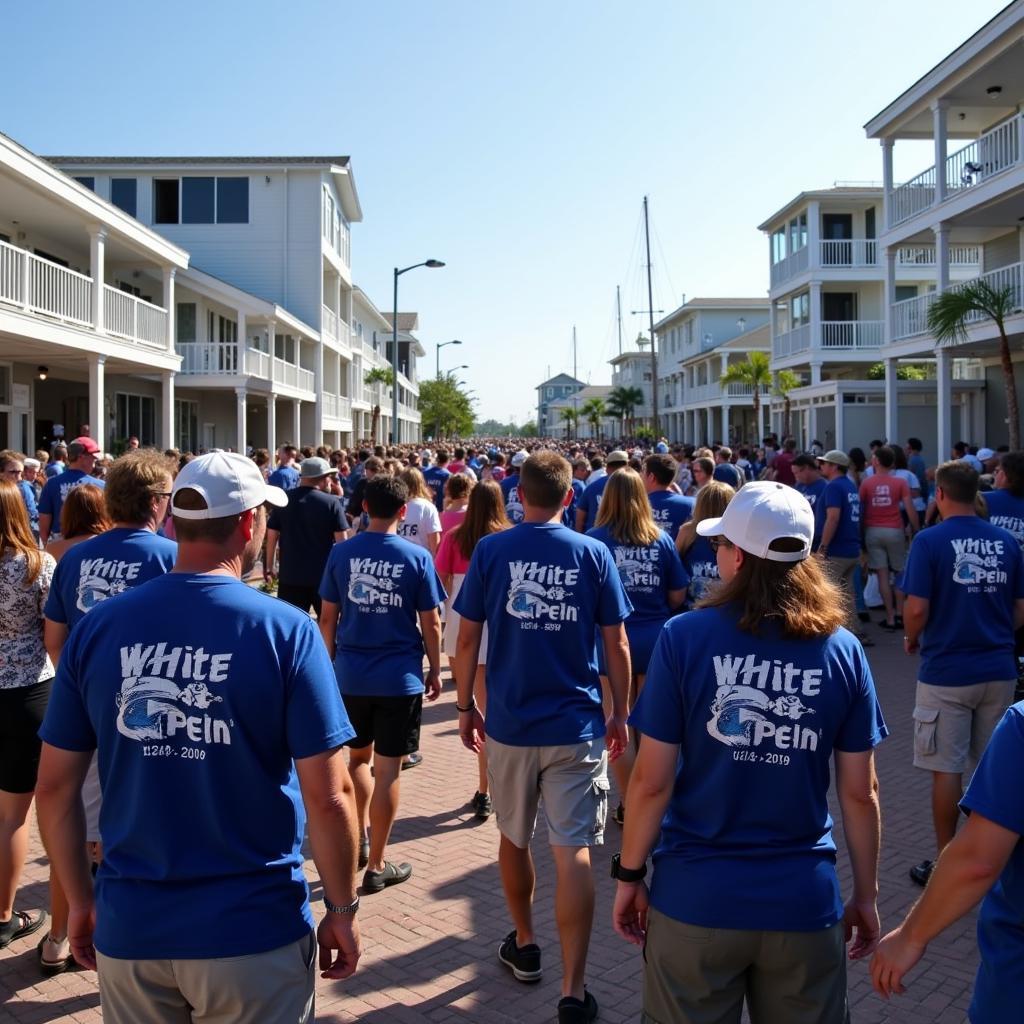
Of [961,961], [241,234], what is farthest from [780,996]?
[241,234]

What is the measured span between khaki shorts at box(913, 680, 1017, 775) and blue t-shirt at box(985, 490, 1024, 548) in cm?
205

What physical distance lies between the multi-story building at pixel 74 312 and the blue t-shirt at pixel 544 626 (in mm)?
13717

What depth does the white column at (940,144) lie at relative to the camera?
20.6m

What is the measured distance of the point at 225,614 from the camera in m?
2.38

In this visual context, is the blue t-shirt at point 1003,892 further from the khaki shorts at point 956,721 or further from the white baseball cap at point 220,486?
the khaki shorts at point 956,721

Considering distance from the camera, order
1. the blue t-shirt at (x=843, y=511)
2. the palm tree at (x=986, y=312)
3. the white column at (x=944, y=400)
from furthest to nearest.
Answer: the white column at (x=944, y=400) → the palm tree at (x=986, y=312) → the blue t-shirt at (x=843, y=511)

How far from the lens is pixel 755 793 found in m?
2.59

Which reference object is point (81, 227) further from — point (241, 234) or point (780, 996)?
point (780, 996)

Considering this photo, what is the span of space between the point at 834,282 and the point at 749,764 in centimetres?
3370

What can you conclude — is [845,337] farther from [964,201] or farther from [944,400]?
[964,201]

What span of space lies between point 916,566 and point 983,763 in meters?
Answer: 2.99

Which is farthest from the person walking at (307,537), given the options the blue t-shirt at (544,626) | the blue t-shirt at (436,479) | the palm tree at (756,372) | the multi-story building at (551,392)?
the multi-story building at (551,392)

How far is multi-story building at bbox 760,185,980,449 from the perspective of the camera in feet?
108

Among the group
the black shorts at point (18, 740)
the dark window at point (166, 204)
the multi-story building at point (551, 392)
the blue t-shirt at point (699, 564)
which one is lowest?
the black shorts at point (18, 740)
